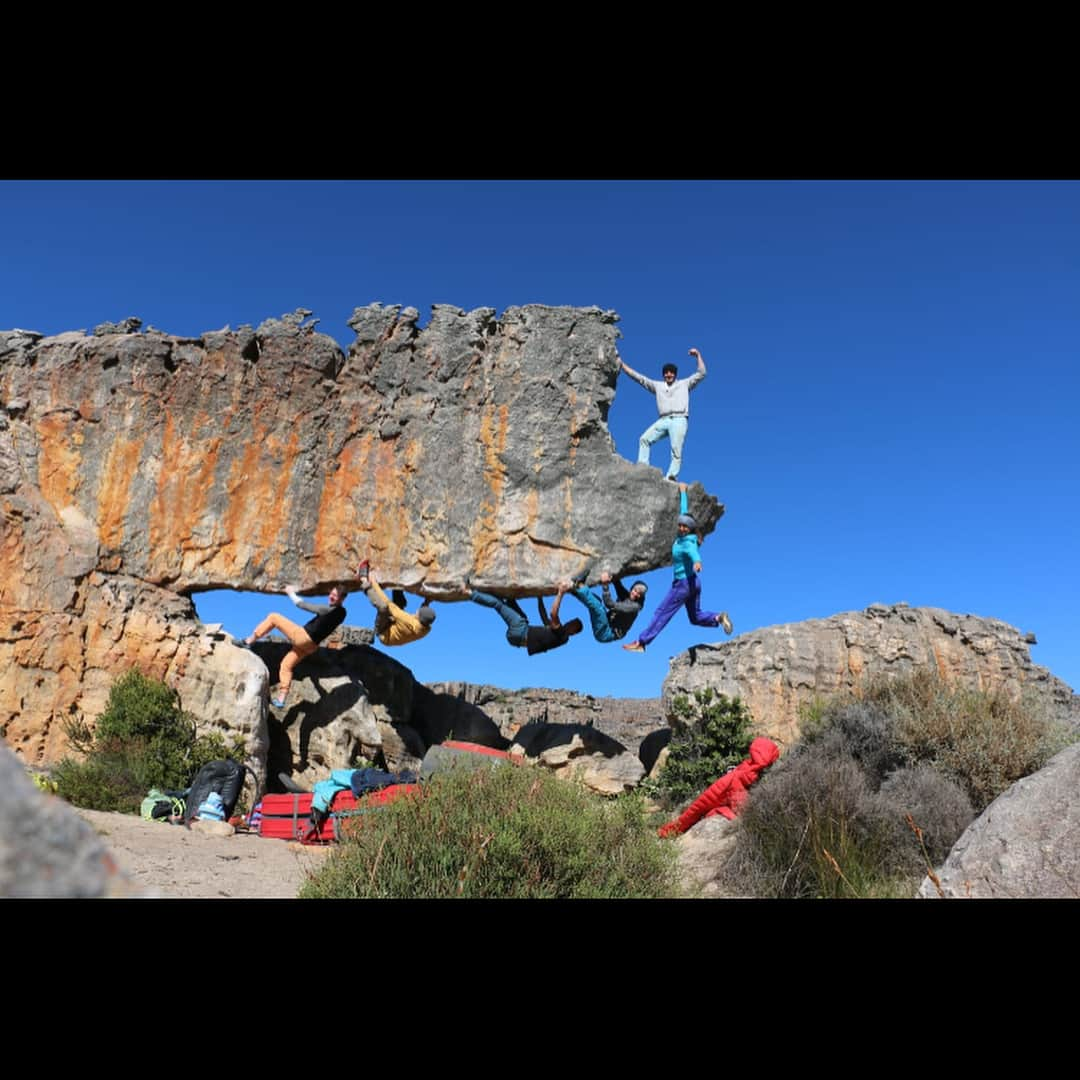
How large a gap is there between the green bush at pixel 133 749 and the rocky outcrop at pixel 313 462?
2.70 feet

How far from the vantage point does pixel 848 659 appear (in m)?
15.5

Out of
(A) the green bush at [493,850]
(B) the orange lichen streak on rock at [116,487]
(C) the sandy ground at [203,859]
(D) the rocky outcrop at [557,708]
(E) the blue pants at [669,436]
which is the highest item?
(E) the blue pants at [669,436]

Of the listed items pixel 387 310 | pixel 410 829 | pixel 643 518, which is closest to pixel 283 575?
pixel 387 310

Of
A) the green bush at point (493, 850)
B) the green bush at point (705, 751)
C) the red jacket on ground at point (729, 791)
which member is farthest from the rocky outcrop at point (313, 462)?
the green bush at point (493, 850)

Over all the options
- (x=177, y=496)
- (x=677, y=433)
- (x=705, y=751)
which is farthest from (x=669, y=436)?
(x=177, y=496)

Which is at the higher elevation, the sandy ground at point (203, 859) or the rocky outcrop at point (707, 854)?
the rocky outcrop at point (707, 854)

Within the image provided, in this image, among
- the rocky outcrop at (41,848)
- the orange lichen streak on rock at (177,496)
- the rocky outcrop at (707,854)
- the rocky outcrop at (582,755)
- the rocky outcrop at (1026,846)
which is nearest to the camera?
the rocky outcrop at (41,848)

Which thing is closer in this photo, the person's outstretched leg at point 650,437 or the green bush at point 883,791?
the green bush at point 883,791

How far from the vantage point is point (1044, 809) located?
6.26 m

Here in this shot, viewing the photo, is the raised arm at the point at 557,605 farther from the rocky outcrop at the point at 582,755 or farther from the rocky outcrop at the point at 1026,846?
the rocky outcrop at the point at 1026,846

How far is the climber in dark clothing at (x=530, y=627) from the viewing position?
14.2 m

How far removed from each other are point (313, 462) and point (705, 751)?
806 centimetres

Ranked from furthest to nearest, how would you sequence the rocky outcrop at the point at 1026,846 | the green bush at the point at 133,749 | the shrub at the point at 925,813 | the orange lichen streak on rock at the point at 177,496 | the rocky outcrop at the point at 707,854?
the orange lichen streak on rock at the point at 177,496, the green bush at the point at 133,749, the rocky outcrop at the point at 707,854, the shrub at the point at 925,813, the rocky outcrop at the point at 1026,846

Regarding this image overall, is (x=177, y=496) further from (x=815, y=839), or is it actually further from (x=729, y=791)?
(x=815, y=839)
